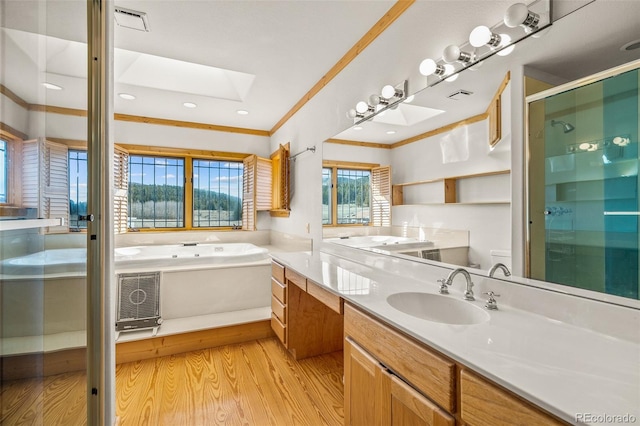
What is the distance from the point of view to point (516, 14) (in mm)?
1118

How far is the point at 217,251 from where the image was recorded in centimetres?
409

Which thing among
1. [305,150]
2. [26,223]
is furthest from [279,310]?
[26,223]

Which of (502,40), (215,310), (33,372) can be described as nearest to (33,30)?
(33,372)

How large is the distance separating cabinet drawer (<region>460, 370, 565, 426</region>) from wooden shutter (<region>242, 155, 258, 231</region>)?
11.9 feet

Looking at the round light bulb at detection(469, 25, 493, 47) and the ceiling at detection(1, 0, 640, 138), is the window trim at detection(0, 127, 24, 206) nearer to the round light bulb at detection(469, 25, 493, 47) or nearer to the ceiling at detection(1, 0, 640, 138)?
the ceiling at detection(1, 0, 640, 138)

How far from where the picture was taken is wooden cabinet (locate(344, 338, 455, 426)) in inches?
36.8

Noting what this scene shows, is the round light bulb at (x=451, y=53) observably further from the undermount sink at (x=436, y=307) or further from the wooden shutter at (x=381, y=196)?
the undermount sink at (x=436, y=307)

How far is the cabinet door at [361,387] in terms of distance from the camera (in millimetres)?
1182

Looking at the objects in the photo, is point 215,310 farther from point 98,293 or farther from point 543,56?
point 543,56

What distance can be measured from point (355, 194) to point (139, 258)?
2.21 m

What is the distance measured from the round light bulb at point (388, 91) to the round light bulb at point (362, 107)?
20 centimetres

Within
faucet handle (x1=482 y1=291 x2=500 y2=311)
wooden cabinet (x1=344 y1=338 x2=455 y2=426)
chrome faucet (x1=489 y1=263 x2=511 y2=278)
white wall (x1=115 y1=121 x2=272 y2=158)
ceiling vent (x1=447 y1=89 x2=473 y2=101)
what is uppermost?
white wall (x1=115 y1=121 x2=272 y2=158)

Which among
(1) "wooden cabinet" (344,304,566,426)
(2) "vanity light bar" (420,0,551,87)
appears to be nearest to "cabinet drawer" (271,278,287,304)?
(1) "wooden cabinet" (344,304,566,426)

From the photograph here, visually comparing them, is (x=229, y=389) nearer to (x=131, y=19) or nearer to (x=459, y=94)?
(x=459, y=94)
